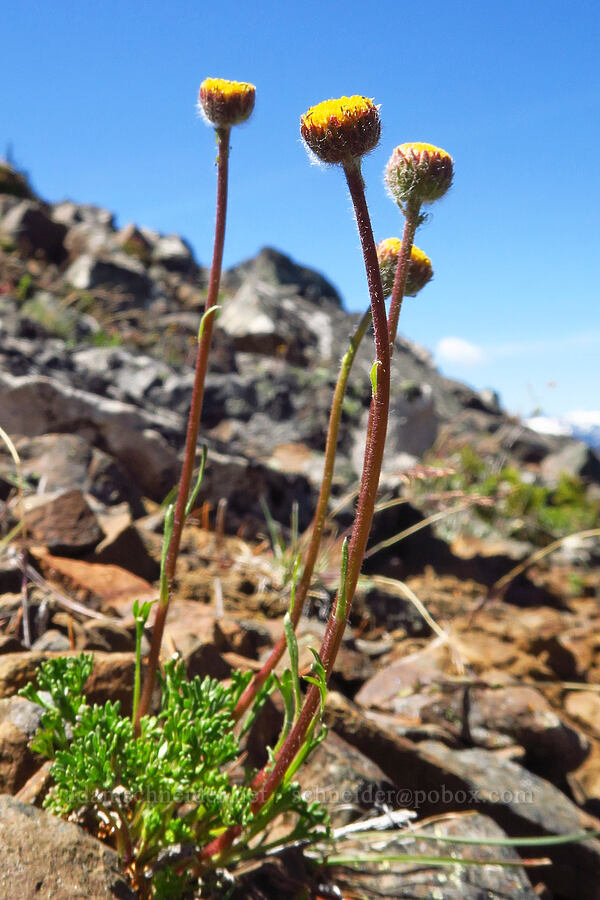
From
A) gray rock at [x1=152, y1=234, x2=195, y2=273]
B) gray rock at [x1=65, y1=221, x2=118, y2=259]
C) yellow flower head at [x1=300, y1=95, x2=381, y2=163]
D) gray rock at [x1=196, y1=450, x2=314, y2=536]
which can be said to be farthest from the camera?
gray rock at [x1=152, y1=234, x2=195, y2=273]

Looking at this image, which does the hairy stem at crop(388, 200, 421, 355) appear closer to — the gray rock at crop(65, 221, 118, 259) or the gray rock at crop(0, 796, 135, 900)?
the gray rock at crop(0, 796, 135, 900)

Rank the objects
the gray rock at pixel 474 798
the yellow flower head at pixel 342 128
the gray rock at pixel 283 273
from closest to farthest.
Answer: the yellow flower head at pixel 342 128
the gray rock at pixel 474 798
the gray rock at pixel 283 273

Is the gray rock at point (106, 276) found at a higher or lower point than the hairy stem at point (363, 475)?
higher

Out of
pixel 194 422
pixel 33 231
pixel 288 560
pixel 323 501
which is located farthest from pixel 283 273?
pixel 323 501

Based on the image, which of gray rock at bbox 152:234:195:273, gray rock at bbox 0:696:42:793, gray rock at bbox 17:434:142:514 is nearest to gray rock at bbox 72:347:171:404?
gray rock at bbox 17:434:142:514

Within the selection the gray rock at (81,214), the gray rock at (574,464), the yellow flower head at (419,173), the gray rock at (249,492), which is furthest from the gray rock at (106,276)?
the yellow flower head at (419,173)

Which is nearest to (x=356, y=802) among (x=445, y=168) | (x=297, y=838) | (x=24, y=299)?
(x=297, y=838)

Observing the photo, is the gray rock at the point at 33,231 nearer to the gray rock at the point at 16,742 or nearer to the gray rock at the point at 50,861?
the gray rock at the point at 16,742
